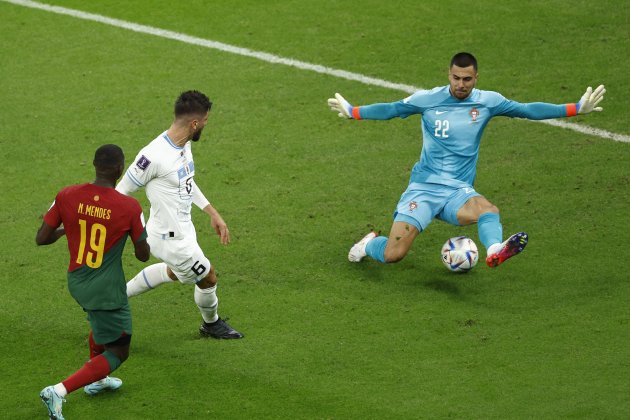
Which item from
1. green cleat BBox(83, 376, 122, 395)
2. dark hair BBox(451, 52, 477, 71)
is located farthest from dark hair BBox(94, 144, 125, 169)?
dark hair BBox(451, 52, 477, 71)

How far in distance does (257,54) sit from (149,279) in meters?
5.78

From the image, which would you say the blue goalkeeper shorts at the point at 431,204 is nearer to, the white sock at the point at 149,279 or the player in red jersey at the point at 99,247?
the white sock at the point at 149,279

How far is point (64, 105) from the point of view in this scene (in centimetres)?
1339

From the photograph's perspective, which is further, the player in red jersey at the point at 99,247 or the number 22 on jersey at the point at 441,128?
the number 22 on jersey at the point at 441,128

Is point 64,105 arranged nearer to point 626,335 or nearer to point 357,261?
point 357,261

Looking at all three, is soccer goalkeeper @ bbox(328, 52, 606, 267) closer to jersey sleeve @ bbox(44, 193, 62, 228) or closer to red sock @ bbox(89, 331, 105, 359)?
red sock @ bbox(89, 331, 105, 359)

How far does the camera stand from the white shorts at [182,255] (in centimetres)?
879

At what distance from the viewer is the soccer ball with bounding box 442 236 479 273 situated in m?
10.0

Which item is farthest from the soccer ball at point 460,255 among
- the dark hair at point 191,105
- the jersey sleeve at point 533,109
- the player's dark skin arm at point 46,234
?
the player's dark skin arm at point 46,234

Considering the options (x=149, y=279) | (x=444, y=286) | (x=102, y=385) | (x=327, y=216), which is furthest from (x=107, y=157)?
(x=327, y=216)

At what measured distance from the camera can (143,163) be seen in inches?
338

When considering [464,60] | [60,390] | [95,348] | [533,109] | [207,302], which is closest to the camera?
[60,390]

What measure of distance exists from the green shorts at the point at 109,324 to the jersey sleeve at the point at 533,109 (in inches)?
157

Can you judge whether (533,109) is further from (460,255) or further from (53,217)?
(53,217)
